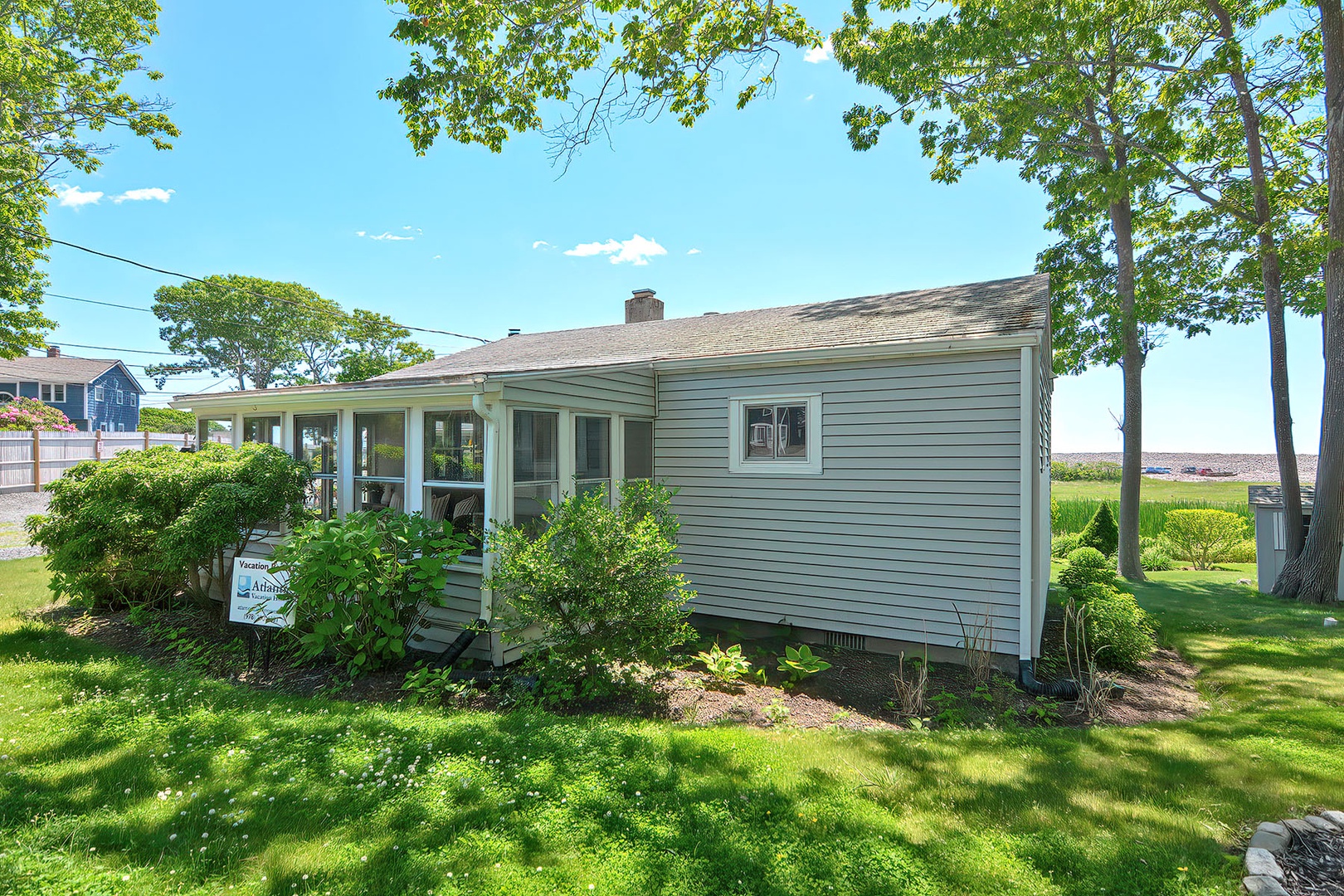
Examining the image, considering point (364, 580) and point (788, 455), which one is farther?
point (788, 455)

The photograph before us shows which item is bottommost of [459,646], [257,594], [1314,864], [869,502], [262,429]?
[459,646]

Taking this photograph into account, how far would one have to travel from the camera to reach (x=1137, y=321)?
41.6ft

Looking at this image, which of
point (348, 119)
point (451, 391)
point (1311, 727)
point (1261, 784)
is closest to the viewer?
point (1261, 784)

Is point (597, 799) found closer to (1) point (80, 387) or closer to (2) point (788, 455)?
(2) point (788, 455)

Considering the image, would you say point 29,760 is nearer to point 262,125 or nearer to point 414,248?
point 262,125

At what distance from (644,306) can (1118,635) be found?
10128mm

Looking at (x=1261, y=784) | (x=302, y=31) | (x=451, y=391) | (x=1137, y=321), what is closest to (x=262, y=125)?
(x=302, y=31)

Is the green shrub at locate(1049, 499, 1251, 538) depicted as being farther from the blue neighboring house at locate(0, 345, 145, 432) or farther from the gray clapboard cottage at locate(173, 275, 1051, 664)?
the blue neighboring house at locate(0, 345, 145, 432)

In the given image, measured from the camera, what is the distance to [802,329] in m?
7.71

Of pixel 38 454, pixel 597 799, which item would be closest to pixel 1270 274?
pixel 597 799

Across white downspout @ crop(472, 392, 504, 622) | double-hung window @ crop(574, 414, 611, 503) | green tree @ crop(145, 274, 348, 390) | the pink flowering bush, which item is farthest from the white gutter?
green tree @ crop(145, 274, 348, 390)

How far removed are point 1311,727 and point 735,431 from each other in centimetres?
516

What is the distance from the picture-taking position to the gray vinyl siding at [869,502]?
5727 millimetres

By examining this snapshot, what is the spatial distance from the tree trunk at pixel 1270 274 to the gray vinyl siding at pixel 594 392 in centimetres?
1142
